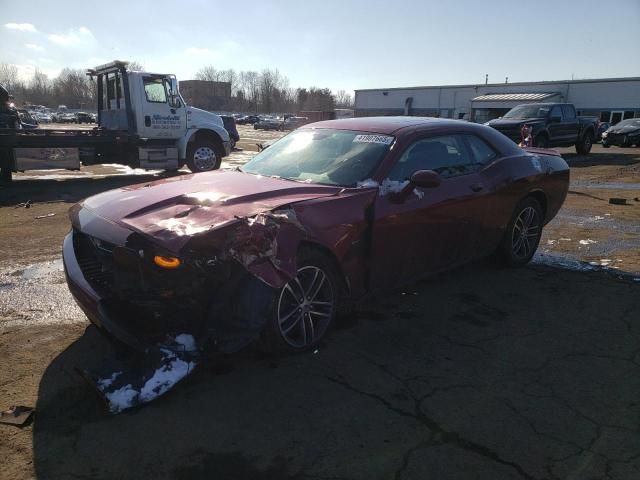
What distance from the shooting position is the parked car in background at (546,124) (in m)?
18.5

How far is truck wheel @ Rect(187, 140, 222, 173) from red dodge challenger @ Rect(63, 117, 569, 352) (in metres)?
9.34

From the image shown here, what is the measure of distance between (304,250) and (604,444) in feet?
6.59

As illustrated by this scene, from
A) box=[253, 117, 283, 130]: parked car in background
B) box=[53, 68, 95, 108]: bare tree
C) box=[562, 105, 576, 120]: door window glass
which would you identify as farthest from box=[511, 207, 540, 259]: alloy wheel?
box=[53, 68, 95, 108]: bare tree

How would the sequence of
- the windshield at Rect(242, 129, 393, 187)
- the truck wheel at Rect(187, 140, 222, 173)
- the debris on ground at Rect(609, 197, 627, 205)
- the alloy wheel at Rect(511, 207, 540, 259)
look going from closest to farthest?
the windshield at Rect(242, 129, 393, 187) → the alloy wheel at Rect(511, 207, 540, 259) → the debris on ground at Rect(609, 197, 627, 205) → the truck wheel at Rect(187, 140, 222, 173)

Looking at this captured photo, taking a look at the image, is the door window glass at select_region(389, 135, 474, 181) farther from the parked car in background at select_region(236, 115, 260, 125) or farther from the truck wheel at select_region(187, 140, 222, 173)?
the parked car in background at select_region(236, 115, 260, 125)

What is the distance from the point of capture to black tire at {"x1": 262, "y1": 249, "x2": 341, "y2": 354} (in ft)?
10.7

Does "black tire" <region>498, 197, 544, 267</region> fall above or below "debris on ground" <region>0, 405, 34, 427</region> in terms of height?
above

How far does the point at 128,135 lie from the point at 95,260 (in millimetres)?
10369

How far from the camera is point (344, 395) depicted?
299cm

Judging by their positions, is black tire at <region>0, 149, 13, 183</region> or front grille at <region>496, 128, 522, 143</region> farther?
front grille at <region>496, 128, 522, 143</region>

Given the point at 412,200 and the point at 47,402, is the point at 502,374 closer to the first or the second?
the point at 412,200

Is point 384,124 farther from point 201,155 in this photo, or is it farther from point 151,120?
point 201,155

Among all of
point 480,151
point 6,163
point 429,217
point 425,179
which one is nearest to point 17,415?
point 425,179

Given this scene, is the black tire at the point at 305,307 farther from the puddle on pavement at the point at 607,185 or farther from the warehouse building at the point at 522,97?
the warehouse building at the point at 522,97
